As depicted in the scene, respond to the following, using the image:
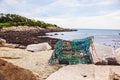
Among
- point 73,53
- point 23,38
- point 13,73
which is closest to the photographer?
point 13,73

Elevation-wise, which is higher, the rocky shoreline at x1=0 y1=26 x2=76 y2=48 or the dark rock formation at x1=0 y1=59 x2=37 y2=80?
the dark rock formation at x1=0 y1=59 x2=37 y2=80

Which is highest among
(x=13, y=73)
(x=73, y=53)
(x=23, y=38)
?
(x=73, y=53)

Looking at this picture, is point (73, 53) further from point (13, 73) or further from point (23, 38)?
point (23, 38)

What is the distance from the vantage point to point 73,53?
496 inches

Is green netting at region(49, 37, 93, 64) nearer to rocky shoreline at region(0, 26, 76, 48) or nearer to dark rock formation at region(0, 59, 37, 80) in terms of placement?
dark rock formation at region(0, 59, 37, 80)

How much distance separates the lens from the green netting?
12.5 meters

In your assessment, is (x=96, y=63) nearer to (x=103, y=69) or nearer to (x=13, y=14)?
(x=103, y=69)

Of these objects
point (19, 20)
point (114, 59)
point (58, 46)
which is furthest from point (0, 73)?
point (19, 20)

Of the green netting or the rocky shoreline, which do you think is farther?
the rocky shoreline

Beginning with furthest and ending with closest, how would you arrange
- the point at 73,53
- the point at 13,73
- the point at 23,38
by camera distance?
the point at 23,38 < the point at 73,53 < the point at 13,73

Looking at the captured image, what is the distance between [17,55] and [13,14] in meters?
89.5

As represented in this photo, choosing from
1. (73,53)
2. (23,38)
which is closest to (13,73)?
(73,53)

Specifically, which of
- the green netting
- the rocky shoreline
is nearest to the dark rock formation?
the green netting

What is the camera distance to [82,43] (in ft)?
41.4
